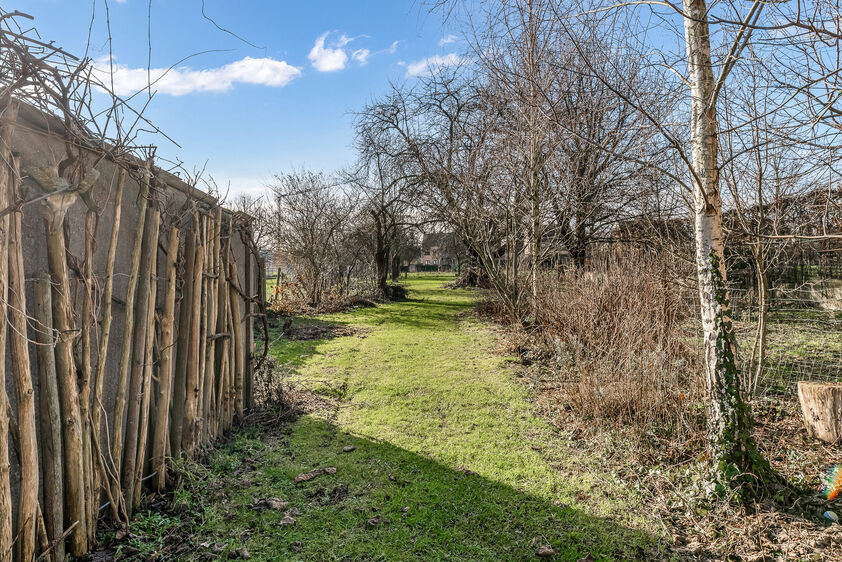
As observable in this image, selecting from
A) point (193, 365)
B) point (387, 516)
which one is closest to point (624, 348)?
point (387, 516)

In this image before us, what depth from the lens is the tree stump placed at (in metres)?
3.89

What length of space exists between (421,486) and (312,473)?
2.92 feet

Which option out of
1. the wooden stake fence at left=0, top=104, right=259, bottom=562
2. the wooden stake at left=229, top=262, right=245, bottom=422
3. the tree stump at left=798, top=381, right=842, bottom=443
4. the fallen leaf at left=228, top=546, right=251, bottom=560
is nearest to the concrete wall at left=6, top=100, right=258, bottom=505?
the wooden stake fence at left=0, top=104, right=259, bottom=562

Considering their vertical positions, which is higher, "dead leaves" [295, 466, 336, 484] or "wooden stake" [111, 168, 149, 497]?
"wooden stake" [111, 168, 149, 497]

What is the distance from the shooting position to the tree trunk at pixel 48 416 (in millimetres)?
1963

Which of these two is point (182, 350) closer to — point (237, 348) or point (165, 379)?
point (165, 379)

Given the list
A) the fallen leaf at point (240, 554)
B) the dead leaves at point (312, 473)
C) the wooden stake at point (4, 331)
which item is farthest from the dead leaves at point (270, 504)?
the wooden stake at point (4, 331)

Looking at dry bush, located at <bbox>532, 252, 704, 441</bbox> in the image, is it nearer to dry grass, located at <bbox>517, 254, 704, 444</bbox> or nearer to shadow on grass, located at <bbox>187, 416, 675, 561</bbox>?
dry grass, located at <bbox>517, 254, 704, 444</bbox>

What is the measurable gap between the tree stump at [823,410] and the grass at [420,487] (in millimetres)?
2349

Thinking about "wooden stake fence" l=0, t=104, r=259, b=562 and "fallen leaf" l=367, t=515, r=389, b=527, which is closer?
"wooden stake fence" l=0, t=104, r=259, b=562

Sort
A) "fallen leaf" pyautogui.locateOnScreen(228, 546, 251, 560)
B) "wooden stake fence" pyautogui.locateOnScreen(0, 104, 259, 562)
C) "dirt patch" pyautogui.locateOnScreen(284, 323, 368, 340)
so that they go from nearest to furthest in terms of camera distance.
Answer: "wooden stake fence" pyautogui.locateOnScreen(0, 104, 259, 562)
"fallen leaf" pyautogui.locateOnScreen(228, 546, 251, 560)
"dirt patch" pyautogui.locateOnScreen(284, 323, 368, 340)

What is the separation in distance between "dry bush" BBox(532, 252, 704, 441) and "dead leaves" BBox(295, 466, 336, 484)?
259 centimetres

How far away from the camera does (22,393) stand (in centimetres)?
183

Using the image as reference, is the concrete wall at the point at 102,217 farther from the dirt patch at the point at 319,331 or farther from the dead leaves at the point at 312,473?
the dirt patch at the point at 319,331
